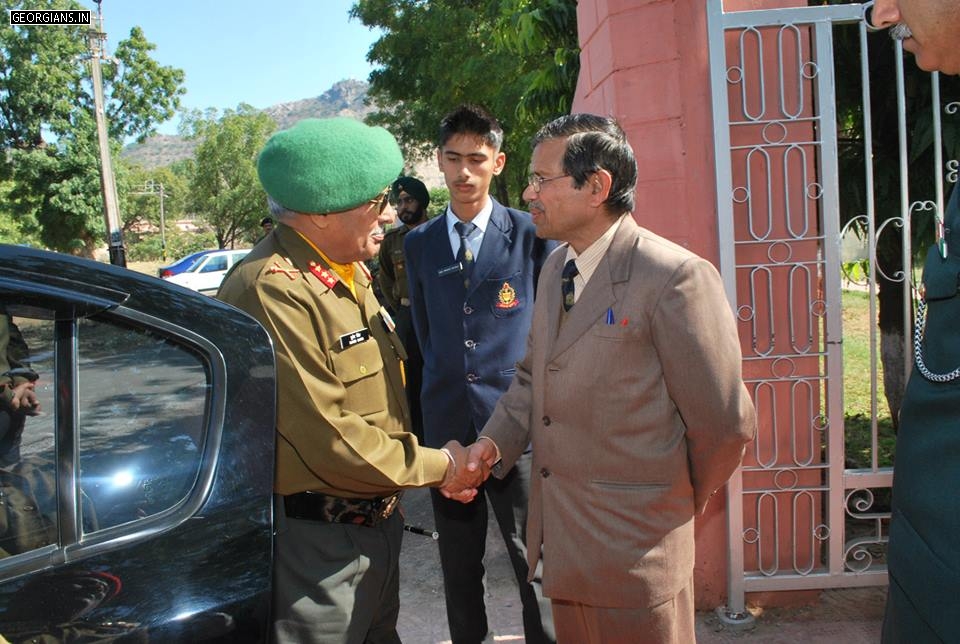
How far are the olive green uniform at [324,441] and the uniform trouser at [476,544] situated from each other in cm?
78

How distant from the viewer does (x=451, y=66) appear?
13.7 m

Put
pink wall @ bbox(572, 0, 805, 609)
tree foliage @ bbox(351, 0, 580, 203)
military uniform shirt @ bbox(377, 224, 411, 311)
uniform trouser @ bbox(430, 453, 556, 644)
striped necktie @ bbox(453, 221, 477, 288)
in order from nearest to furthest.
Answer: uniform trouser @ bbox(430, 453, 556, 644)
striped necktie @ bbox(453, 221, 477, 288)
pink wall @ bbox(572, 0, 805, 609)
military uniform shirt @ bbox(377, 224, 411, 311)
tree foliage @ bbox(351, 0, 580, 203)

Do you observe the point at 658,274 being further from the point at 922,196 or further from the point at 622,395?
the point at 922,196

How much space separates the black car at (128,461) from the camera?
1.43m

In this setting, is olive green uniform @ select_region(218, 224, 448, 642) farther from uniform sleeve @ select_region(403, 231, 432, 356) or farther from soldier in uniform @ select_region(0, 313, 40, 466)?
uniform sleeve @ select_region(403, 231, 432, 356)

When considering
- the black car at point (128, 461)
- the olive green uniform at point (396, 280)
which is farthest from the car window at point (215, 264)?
the black car at point (128, 461)

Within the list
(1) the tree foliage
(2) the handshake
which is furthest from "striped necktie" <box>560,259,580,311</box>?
(1) the tree foliage

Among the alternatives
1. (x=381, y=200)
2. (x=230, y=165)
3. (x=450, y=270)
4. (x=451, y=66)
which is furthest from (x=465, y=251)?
(x=230, y=165)

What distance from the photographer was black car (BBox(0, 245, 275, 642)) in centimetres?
143

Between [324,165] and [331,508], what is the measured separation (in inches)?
34.0

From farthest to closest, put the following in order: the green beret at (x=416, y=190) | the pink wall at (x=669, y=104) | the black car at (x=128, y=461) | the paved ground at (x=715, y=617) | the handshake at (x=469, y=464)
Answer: the green beret at (x=416, y=190)
the paved ground at (x=715, y=617)
the pink wall at (x=669, y=104)
the handshake at (x=469, y=464)
the black car at (x=128, y=461)

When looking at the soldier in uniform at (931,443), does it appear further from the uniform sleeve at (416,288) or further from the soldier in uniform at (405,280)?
the soldier in uniform at (405,280)

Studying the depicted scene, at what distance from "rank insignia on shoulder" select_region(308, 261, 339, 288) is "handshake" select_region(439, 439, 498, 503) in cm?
62

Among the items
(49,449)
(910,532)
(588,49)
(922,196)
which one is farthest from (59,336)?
(922,196)
